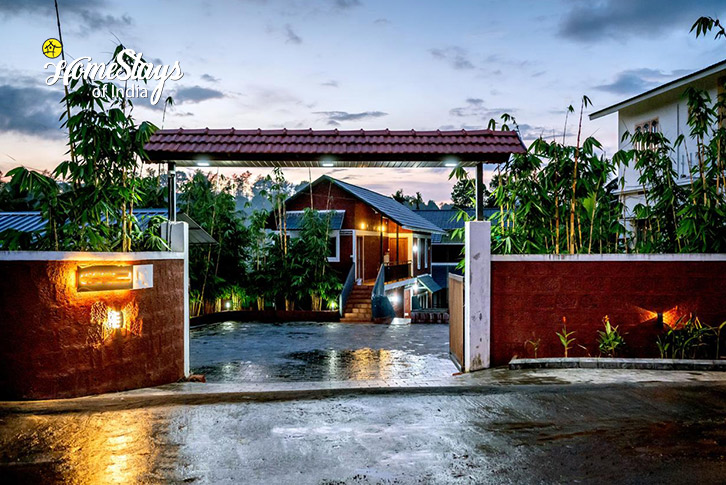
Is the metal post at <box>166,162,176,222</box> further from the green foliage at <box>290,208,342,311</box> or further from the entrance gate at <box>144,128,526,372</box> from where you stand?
the green foliage at <box>290,208,342,311</box>

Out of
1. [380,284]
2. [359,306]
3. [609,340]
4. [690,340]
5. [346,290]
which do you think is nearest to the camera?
[690,340]

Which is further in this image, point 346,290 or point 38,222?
point 346,290

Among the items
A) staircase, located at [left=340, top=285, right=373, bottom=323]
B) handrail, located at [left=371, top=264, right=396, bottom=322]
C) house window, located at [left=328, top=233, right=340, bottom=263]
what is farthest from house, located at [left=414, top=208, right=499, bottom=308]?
staircase, located at [left=340, top=285, right=373, bottom=323]

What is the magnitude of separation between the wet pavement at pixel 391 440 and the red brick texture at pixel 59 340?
0.63 meters

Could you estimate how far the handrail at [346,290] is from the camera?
762 inches

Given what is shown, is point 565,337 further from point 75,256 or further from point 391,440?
point 75,256

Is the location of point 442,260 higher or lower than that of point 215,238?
lower

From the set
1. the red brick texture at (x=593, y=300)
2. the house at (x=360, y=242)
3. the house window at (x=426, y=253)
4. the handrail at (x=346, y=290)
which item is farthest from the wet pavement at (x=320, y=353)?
the house window at (x=426, y=253)

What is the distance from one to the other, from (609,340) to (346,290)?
493 inches

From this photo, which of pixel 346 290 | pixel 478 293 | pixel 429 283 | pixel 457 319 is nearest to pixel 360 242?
pixel 346 290

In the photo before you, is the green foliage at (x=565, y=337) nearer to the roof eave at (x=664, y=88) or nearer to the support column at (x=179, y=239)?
the support column at (x=179, y=239)

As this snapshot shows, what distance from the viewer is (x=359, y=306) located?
19.9 meters

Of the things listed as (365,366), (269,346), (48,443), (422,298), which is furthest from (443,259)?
(48,443)

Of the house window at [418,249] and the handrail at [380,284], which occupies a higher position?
the house window at [418,249]
